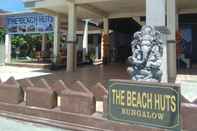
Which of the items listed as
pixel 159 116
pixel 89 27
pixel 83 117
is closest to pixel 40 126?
pixel 83 117

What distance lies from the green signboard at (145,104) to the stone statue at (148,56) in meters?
0.84

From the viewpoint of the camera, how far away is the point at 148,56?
6.12 metres

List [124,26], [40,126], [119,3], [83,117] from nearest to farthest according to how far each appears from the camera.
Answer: [83,117] < [40,126] < [119,3] < [124,26]

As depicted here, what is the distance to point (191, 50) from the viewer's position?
71.2ft

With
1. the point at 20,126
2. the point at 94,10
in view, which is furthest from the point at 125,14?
the point at 20,126

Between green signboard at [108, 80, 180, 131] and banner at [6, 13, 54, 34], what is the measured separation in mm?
17343

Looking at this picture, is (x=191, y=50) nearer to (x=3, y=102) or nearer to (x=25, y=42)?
(x=3, y=102)

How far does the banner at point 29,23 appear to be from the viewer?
22.7 m

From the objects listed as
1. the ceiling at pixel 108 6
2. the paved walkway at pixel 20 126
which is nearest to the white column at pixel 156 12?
the paved walkway at pixel 20 126

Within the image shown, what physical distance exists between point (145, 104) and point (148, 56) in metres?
1.20

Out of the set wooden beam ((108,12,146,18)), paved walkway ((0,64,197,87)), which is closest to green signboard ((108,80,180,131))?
paved walkway ((0,64,197,87))

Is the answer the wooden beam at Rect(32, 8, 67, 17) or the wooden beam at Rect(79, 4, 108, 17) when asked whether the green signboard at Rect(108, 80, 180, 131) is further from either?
the wooden beam at Rect(32, 8, 67, 17)

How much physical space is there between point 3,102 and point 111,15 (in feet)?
52.4

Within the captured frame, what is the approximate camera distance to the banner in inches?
894
